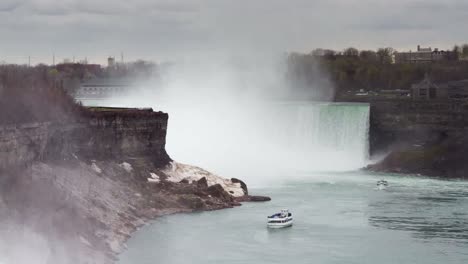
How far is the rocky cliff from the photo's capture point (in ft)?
112

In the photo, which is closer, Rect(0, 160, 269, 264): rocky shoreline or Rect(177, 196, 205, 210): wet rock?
Rect(0, 160, 269, 264): rocky shoreline

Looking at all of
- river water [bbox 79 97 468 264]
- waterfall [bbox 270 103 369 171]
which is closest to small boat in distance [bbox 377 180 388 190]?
river water [bbox 79 97 468 264]

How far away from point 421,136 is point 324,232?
34774mm

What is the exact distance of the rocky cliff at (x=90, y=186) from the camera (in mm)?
34188

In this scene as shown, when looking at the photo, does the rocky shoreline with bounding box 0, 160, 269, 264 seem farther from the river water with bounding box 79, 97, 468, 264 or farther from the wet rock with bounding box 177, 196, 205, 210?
the river water with bounding box 79, 97, 468, 264

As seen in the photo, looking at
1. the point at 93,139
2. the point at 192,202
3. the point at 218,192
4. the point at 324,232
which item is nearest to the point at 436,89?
the point at 218,192

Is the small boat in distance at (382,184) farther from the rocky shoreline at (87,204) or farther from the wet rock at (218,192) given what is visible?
the wet rock at (218,192)

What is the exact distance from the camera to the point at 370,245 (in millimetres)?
41062

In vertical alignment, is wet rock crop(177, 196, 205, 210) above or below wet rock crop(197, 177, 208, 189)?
below

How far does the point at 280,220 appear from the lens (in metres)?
44.8

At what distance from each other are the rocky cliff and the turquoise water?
1.43 m

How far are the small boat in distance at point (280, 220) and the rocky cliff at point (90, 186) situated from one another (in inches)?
→ 201

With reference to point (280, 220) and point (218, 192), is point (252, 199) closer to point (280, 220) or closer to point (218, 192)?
point (218, 192)

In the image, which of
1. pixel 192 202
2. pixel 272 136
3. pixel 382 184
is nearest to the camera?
pixel 192 202
